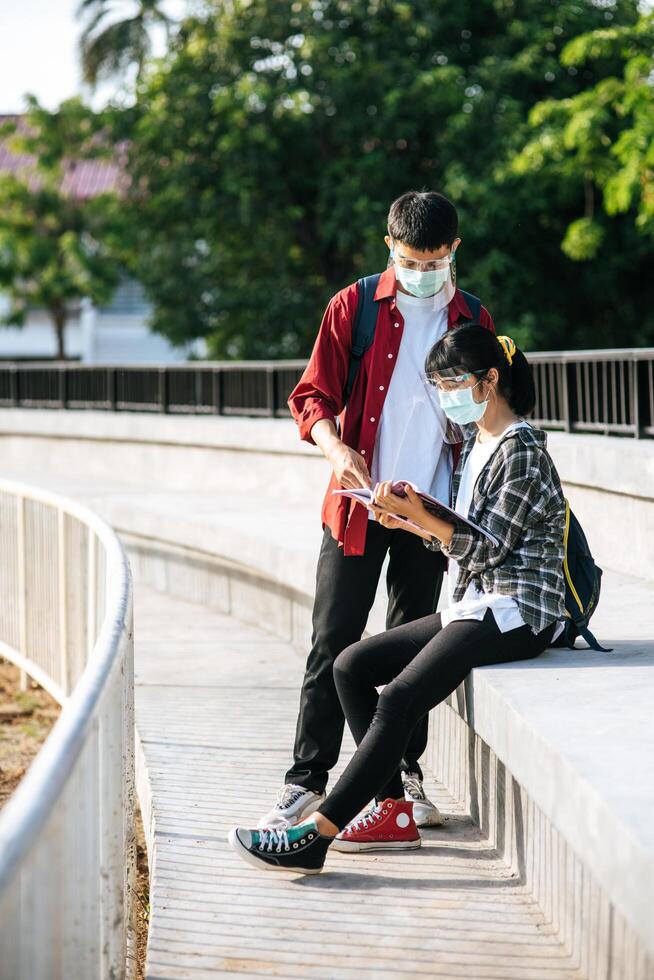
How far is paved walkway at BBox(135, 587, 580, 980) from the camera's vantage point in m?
3.58

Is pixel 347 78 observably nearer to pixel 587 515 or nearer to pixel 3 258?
pixel 3 258

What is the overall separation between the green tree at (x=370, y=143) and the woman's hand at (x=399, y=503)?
54.4 ft

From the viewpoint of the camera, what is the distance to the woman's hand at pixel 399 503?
4035mm

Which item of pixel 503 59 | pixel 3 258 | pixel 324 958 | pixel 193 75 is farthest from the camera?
pixel 3 258

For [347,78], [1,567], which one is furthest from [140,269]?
[1,567]

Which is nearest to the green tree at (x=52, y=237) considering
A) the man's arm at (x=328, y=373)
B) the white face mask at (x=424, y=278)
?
the man's arm at (x=328, y=373)

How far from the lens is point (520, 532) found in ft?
13.6

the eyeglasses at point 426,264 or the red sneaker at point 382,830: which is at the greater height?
the eyeglasses at point 426,264

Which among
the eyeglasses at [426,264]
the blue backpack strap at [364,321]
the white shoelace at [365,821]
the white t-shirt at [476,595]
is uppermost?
the eyeglasses at [426,264]

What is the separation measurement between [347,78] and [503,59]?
2536mm

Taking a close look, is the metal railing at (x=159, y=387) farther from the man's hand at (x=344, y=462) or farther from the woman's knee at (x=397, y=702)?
the woman's knee at (x=397, y=702)

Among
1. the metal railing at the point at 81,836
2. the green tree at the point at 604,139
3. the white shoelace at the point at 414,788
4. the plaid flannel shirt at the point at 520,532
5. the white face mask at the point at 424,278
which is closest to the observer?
the metal railing at the point at 81,836

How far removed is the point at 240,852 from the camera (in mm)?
4160

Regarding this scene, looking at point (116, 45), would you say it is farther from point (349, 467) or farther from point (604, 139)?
point (349, 467)
